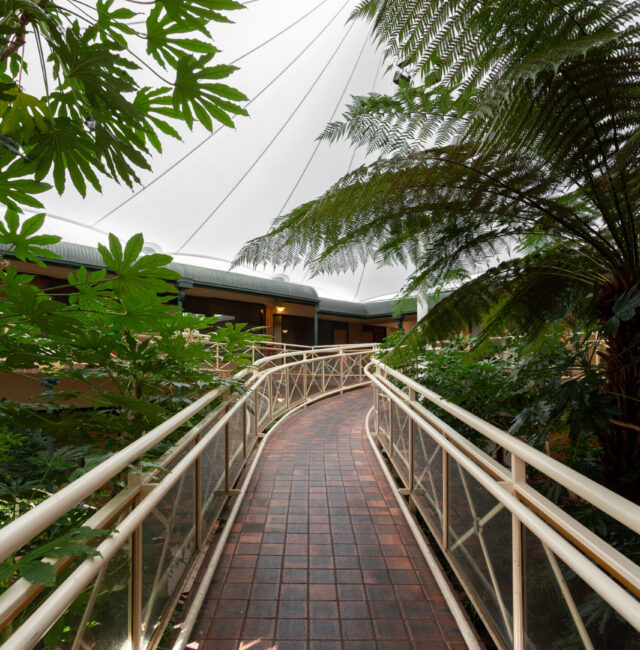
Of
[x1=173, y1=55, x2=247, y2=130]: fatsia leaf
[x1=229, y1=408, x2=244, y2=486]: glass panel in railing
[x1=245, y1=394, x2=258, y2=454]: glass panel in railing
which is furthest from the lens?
[x1=245, y1=394, x2=258, y2=454]: glass panel in railing

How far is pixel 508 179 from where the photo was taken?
1.50m

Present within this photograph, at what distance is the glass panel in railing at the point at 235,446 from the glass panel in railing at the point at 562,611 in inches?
90.9

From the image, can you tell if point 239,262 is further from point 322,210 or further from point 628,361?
point 628,361

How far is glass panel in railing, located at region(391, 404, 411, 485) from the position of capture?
3244 mm

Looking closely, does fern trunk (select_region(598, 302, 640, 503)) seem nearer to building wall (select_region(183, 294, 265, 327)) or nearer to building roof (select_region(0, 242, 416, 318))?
building roof (select_region(0, 242, 416, 318))

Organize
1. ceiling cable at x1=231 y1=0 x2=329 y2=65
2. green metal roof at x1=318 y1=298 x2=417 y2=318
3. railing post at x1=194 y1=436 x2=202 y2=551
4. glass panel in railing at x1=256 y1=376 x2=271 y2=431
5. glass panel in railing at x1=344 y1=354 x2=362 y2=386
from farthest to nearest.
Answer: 1. green metal roof at x1=318 y1=298 x2=417 y2=318
2. glass panel in railing at x1=344 y1=354 x2=362 y2=386
3. ceiling cable at x1=231 y1=0 x2=329 y2=65
4. glass panel in railing at x1=256 y1=376 x2=271 y2=431
5. railing post at x1=194 y1=436 x2=202 y2=551

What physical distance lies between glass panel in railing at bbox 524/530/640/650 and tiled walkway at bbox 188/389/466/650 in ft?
2.28

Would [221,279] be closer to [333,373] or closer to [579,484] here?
[333,373]

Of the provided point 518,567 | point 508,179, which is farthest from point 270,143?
point 518,567

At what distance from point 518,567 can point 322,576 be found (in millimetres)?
1264

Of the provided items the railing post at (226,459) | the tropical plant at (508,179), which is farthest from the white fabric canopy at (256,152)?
the tropical plant at (508,179)

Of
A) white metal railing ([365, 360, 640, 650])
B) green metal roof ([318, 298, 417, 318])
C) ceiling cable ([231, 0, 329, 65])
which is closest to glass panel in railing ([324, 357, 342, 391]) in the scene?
green metal roof ([318, 298, 417, 318])

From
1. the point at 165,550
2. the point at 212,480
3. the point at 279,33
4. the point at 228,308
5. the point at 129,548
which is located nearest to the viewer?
the point at 129,548

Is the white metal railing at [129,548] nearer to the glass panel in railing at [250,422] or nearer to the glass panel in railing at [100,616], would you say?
the glass panel in railing at [100,616]
